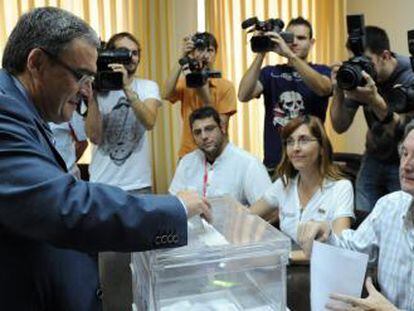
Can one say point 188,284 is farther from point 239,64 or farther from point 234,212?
point 239,64

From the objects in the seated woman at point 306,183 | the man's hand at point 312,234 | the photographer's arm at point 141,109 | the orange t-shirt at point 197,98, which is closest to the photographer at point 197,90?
the orange t-shirt at point 197,98

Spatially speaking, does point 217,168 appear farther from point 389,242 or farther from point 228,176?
point 389,242

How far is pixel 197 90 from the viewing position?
2646mm

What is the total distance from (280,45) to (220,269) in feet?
4.91

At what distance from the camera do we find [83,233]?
2.49ft

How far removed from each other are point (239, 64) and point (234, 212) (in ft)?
8.71

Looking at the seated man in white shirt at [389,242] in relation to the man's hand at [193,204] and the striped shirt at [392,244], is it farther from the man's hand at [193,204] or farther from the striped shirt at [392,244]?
the man's hand at [193,204]

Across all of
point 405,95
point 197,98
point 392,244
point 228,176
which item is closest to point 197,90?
point 197,98

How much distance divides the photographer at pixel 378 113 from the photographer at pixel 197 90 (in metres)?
0.70

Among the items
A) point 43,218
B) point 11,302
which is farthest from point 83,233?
point 11,302

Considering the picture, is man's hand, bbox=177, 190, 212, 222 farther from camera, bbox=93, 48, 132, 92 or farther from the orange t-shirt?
the orange t-shirt

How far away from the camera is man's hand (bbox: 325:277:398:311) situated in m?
1.11

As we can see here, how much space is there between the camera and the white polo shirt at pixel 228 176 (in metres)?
2.26

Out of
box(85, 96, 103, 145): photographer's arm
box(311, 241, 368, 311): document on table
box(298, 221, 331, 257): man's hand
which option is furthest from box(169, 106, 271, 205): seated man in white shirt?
box(311, 241, 368, 311): document on table
